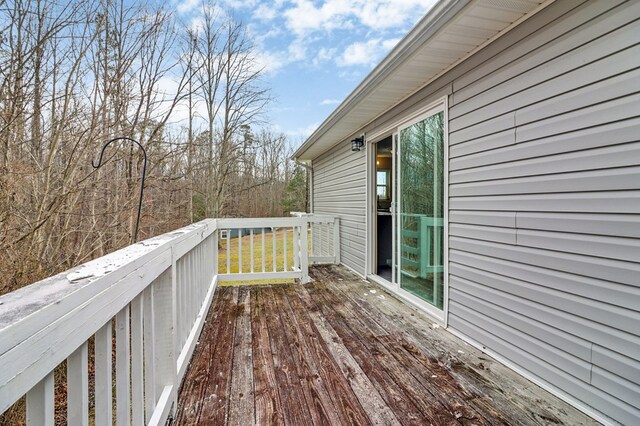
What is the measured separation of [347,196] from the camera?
598 cm

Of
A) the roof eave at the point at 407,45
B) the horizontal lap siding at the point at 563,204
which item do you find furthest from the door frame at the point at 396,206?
the roof eave at the point at 407,45

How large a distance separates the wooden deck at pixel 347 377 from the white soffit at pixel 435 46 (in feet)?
7.64

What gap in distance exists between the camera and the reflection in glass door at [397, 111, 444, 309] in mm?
3215

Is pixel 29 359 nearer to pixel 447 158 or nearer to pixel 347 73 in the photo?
pixel 447 158

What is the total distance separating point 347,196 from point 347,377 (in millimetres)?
4050

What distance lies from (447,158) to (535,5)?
1258mm

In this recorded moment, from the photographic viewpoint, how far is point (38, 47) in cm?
288

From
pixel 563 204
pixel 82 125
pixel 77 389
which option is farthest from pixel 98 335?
pixel 82 125

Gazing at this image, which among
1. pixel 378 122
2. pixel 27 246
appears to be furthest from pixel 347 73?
pixel 27 246

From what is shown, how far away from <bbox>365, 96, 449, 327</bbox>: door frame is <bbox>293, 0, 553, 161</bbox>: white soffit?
0.85 ft

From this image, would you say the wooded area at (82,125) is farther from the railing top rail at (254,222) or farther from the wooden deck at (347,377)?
the wooden deck at (347,377)

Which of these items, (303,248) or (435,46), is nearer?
(435,46)

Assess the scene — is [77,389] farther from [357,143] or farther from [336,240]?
[336,240]

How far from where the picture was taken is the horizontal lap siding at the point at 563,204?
1647mm
